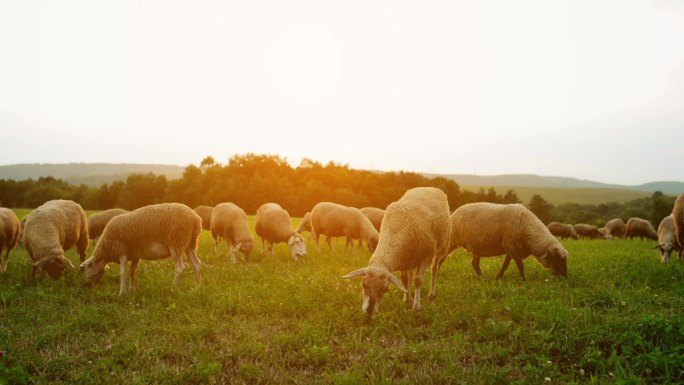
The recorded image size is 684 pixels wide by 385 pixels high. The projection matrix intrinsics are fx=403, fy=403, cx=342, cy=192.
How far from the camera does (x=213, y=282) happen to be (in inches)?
433

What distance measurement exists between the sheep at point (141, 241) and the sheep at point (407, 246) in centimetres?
526

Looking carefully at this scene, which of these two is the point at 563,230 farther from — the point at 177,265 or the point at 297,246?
the point at 177,265

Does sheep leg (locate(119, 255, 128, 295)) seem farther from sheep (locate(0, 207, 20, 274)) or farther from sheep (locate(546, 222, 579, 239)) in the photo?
sheep (locate(546, 222, 579, 239))

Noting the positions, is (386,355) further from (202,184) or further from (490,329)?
(202,184)

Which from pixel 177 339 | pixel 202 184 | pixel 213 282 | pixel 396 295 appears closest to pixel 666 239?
pixel 396 295

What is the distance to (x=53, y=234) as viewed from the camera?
38.4ft

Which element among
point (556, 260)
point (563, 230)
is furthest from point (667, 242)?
point (563, 230)

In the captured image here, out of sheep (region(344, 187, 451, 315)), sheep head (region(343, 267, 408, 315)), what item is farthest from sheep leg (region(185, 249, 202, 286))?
sheep head (region(343, 267, 408, 315))

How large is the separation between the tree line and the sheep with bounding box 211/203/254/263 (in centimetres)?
4609

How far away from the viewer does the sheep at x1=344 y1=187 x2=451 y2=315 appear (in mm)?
7488

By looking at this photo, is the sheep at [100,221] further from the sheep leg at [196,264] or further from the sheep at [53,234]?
the sheep leg at [196,264]

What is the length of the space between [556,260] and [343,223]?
9812 mm

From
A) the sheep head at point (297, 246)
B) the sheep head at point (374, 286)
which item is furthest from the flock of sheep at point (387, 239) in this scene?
the sheep head at point (297, 246)

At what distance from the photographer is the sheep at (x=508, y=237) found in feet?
35.0
